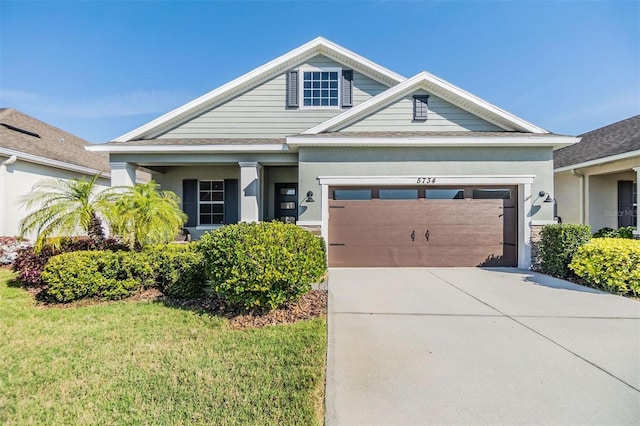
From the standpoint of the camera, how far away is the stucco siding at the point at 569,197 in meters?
11.3

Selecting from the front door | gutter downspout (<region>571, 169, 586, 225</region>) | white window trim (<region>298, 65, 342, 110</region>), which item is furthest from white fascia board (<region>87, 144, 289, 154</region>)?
gutter downspout (<region>571, 169, 586, 225</region>)

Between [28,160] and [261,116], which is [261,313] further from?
[28,160]

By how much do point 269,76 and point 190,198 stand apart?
17.8ft

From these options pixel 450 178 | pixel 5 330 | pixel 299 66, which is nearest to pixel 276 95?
pixel 299 66

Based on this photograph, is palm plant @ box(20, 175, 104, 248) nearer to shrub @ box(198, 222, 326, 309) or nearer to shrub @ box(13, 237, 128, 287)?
shrub @ box(13, 237, 128, 287)

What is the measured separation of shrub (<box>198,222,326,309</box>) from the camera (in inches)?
175

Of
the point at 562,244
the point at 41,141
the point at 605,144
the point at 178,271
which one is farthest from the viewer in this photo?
the point at 41,141

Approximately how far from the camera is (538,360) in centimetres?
339

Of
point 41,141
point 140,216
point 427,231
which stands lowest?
point 427,231

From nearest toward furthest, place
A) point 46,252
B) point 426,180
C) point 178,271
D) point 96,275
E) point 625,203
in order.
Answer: point 96,275, point 178,271, point 46,252, point 426,180, point 625,203

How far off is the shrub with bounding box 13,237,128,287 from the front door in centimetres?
554

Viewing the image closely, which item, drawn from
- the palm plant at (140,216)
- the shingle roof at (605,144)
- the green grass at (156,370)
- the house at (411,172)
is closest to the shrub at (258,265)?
the green grass at (156,370)

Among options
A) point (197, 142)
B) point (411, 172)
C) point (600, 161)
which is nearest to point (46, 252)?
point (197, 142)

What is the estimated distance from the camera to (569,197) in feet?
38.7
